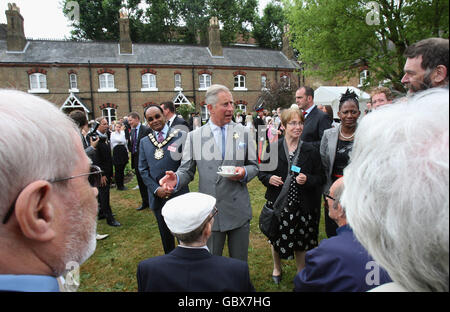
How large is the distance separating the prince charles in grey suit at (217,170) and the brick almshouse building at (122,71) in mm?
23736

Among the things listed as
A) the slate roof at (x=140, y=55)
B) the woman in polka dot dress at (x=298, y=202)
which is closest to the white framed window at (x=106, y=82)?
the slate roof at (x=140, y=55)

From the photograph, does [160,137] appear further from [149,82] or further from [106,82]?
[106,82]

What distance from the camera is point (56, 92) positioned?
24.2 meters

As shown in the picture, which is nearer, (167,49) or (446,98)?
(446,98)

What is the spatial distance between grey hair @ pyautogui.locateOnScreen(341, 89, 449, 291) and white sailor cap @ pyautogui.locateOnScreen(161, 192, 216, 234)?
3.87ft

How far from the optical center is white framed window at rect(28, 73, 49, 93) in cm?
2345

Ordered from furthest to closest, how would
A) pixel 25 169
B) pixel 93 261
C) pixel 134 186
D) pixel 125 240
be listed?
pixel 134 186
pixel 125 240
pixel 93 261
pixel 25 169

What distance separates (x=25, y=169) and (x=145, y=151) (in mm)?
3105

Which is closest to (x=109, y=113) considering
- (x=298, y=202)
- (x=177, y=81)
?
(x=177, y=81)

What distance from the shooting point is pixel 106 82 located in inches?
994

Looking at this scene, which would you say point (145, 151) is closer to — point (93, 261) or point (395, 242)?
point (93, 261)

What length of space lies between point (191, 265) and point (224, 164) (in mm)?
1394
